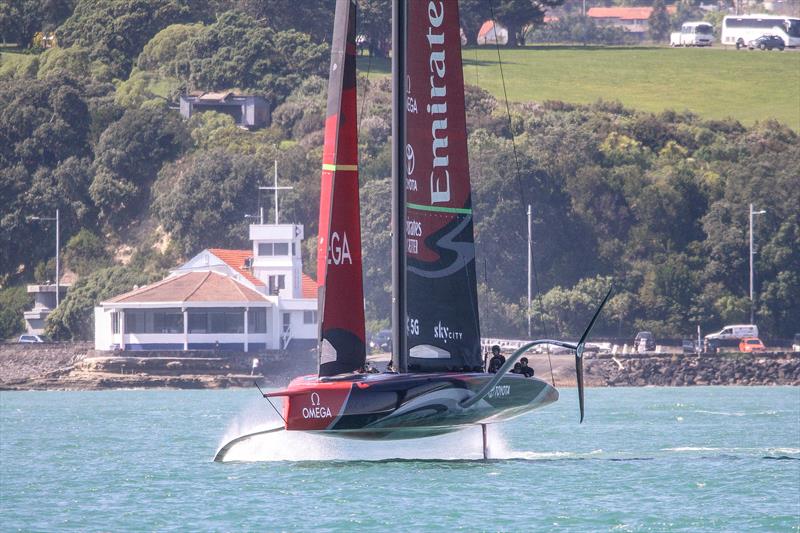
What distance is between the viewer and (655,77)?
12406 cm

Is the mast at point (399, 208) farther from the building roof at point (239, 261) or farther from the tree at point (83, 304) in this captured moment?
the tree at point (83, 304)

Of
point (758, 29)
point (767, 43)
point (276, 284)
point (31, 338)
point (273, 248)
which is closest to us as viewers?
point (273, 248)

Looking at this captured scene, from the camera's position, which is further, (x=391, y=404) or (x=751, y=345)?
(x=751, y=345)

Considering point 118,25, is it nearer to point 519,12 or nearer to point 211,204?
point 519,12

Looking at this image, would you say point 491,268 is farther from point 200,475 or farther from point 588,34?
point 588,34

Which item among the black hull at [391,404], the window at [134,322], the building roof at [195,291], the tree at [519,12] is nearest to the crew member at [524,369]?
the black hull at [391,404]

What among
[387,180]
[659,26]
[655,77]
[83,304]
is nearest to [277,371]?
[83,304]

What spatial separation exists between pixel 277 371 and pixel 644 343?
55.4 ft

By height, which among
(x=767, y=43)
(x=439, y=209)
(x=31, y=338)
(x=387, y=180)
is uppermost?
(x=767, y=43)

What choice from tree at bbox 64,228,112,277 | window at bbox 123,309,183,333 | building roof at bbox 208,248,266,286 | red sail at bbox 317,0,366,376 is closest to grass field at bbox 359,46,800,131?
tree at bbox 64,228,112,277

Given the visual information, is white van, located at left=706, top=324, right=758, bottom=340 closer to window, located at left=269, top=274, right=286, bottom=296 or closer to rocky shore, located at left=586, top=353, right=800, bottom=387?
rocky shore, located at left=586, top=353, right=800, bottom=387

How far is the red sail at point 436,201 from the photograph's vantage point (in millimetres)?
28016

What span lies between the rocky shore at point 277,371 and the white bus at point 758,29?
6884 centimetres

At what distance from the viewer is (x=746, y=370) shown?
7388cm
